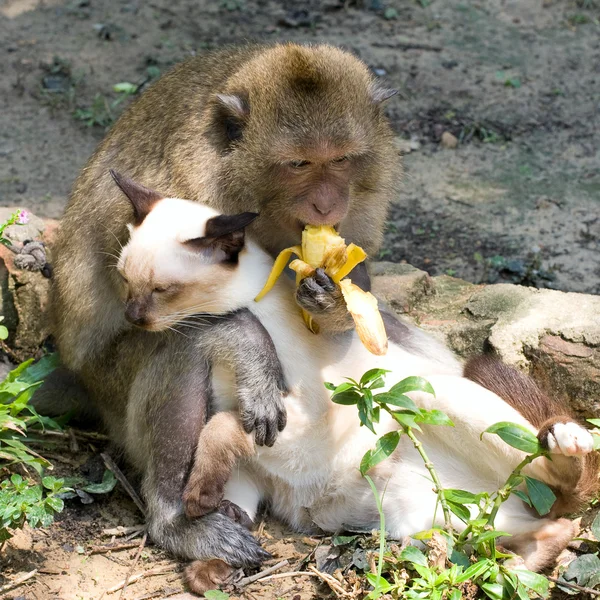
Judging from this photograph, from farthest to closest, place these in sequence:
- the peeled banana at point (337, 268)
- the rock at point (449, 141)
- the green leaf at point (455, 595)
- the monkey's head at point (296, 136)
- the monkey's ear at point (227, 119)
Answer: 1. the rock at point (449, 141)
2. the monkey's ear at point (227, 119)
3. the monkey's head at point (296, 136)
4. the peeled banana at point (337, 268)
5. the green leaf at point (455, 595)

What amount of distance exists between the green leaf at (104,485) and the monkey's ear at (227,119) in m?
1.93

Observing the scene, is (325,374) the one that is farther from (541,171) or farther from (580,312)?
(541,171)

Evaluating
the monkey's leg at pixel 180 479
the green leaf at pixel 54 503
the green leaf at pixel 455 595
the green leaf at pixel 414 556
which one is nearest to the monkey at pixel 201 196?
the monkey's leg at pixel 180 479

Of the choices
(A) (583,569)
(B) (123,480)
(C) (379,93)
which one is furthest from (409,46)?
(A) (583,569)

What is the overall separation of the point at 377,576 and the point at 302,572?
61 centimetres

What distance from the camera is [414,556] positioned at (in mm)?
4012

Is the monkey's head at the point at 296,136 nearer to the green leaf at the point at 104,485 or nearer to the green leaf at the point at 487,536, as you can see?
the green leaf at the point at 104,485

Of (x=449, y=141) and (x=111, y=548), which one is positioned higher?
(x=449, y=141)

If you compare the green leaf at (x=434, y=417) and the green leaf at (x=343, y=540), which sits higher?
the green leaf at (x=434, y=417)

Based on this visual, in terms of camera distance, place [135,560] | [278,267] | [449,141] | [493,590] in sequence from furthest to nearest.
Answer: [449,141] < [278,267] < [135,560] < [493,590]

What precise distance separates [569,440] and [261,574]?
162cm

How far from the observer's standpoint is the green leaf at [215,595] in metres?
4.35

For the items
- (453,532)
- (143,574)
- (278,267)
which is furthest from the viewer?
(278,267)

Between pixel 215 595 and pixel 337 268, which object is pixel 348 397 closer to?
pixel 337 268
